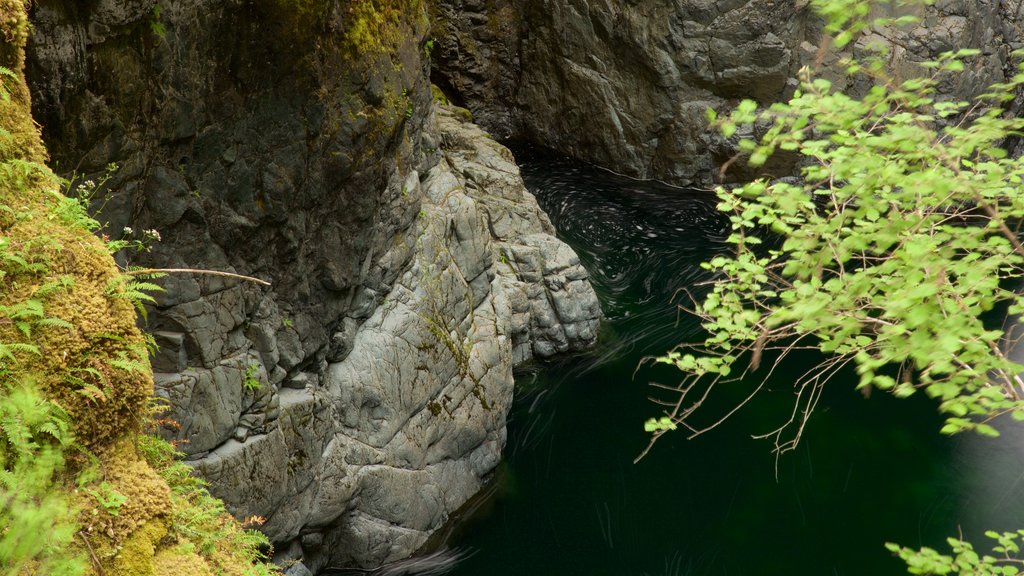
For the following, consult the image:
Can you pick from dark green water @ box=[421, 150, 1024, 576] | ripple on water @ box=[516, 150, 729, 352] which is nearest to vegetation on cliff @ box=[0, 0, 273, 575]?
dark green water @ box=[421, 150, 1024, 576]

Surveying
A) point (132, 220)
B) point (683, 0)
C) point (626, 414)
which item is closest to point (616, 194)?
point (683, 0)

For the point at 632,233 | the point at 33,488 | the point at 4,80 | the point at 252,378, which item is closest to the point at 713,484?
the point at 252,378

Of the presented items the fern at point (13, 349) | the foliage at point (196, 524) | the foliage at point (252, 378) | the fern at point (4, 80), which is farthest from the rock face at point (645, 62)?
the fern at point (13, 349)

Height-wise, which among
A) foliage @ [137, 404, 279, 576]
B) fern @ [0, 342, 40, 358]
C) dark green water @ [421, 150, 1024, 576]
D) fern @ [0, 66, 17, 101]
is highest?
fern @ [0, 66, 17, 101]

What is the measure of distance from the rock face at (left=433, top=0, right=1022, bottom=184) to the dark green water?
23.6 feet

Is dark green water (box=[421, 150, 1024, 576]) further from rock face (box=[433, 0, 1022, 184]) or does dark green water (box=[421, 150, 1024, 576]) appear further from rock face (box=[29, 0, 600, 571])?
rock face (box=[433, 0, 1022, 184])

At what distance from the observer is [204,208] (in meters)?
7.64

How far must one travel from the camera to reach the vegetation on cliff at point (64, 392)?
3904 mm

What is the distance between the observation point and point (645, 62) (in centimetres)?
1958

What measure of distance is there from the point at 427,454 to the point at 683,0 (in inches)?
507

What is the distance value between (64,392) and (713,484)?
9.27m

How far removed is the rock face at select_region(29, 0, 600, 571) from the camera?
22.4ft

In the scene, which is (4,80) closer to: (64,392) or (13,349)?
(13,349)

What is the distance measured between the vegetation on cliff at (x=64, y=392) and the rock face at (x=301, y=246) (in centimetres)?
176
